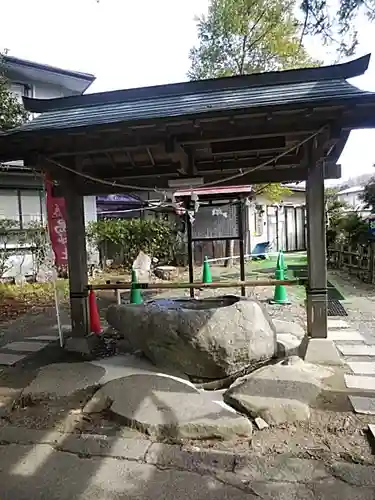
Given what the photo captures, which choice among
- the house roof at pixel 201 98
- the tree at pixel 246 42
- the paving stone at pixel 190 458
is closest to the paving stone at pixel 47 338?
the house roof at pixel 201 98

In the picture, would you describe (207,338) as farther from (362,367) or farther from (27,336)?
(27,336)

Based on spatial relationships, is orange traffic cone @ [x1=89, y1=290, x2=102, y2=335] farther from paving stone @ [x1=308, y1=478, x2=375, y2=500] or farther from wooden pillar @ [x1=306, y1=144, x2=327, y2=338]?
paving stone @ [x1=308, y1=478, x2=375, y2=500]

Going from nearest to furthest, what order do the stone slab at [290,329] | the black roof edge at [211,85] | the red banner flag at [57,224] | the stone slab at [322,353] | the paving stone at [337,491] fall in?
the paving stone at [337,491], the black roof edge at [211,85], the stone slab at [322,353], the red banner flag at [57,224], the stone slab at [290,329]

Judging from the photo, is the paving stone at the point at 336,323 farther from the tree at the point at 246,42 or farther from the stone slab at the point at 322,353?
the tree at the point at 246,42

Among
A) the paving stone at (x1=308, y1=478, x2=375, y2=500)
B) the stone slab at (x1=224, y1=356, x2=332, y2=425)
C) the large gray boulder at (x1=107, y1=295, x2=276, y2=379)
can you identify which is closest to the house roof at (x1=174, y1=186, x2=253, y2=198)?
the large gray boulder at (x1=107, y1=295, x2=276, y2=379)

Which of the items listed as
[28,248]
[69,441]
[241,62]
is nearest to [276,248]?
[241,62]

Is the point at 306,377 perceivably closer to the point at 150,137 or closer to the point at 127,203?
the point at 150,137

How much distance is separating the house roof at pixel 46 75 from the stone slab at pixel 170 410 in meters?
12.3

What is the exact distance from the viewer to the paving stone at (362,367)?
4.62m

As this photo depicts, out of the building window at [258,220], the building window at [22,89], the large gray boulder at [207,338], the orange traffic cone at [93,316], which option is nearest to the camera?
the large gray boulder at [207,338]

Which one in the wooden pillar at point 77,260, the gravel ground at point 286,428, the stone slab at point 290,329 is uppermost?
the wooden pillar at point 77,260

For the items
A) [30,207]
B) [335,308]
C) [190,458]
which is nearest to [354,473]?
[190,458]

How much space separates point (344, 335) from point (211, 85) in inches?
166

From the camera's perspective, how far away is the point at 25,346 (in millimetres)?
6422
